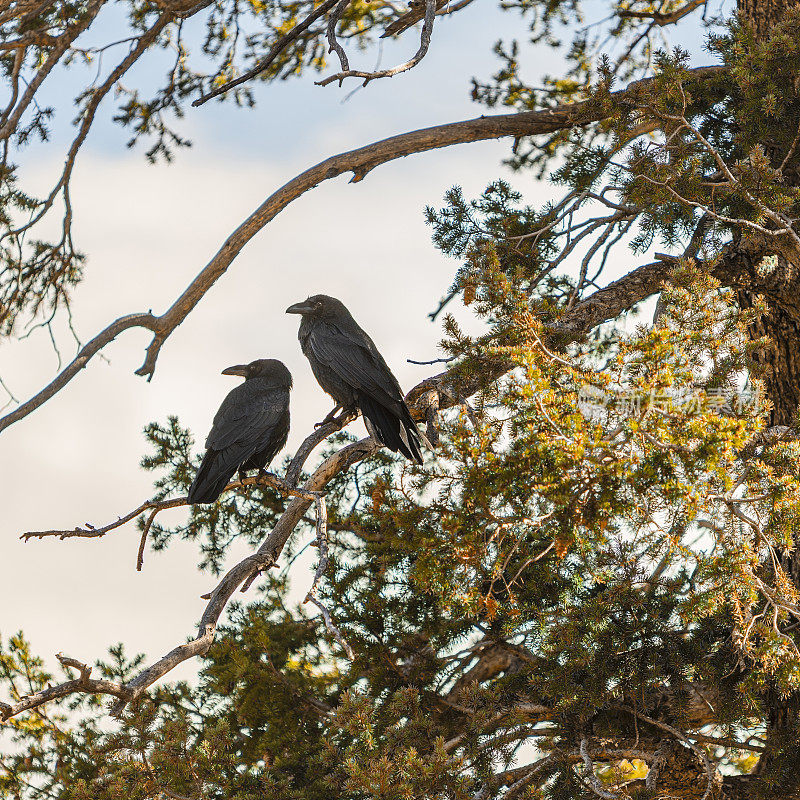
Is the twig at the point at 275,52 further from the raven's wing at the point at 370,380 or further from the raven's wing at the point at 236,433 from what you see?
the raven's wing at the point at 236,433

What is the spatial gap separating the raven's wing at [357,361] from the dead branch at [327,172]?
74 cm

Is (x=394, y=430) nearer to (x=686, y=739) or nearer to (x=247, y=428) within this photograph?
(x=247, y=428)

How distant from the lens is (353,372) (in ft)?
16.9

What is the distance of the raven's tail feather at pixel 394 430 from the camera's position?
4.71 meters

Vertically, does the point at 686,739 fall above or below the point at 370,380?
below

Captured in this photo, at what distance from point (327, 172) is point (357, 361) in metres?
1.39

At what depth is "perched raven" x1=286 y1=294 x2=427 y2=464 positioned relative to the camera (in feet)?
15.6

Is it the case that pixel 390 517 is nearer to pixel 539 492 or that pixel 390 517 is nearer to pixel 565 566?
pixel 539 492

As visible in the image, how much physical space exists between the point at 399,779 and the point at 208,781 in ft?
4.04

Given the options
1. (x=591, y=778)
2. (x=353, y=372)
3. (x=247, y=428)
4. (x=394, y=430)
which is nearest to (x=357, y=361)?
(x=353, y=372)

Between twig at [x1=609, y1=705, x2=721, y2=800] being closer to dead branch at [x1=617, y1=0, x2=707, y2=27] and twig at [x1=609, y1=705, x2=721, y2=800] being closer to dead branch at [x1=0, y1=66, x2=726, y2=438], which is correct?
dead branch at [x1=0, y1=66, x2=726, y2=438]

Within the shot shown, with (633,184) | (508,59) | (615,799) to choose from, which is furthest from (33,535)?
(508,59)

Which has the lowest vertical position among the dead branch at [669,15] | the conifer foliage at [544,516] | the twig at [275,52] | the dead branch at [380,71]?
the conifer foliage at [544,516]

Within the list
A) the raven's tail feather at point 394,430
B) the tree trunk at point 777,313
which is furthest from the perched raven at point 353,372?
the tree trunk at point 777,313
